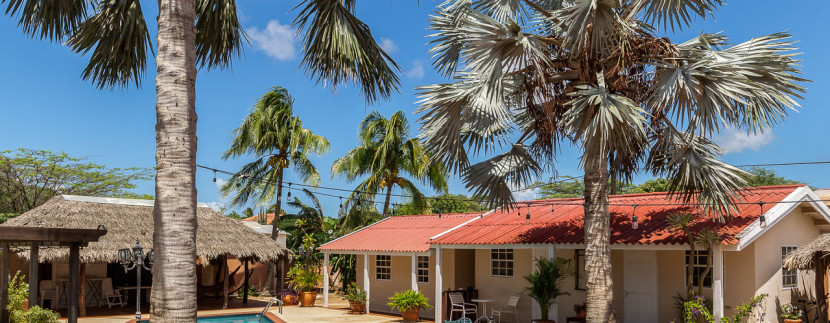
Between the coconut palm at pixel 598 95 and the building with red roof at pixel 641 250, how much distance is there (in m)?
1.24

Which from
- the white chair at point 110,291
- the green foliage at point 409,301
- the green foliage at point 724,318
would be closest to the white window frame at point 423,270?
the green foliage at point 409,301

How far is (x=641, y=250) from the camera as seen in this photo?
15.1m

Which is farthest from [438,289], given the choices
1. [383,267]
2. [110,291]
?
[110,291]

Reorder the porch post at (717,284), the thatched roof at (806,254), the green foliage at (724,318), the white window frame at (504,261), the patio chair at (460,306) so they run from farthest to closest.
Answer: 1. the white window frame at (504,261)
2. the patio chair at (460,306)
3. the thatched roof at (806,254)
4. the green foliage at (724,318)
5. the porch post at (717,284)

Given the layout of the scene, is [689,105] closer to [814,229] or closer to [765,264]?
[765,264]

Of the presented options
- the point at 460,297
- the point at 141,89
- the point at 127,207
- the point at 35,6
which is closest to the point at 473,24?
the point at 141,89

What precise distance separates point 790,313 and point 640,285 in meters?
2.89

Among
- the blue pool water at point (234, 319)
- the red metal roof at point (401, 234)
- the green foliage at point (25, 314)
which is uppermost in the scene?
the red metal roof at point (401, 234)

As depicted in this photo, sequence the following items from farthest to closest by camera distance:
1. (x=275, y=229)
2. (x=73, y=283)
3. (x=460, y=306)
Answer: (x=275, y=229) < (x=460, y=306) < (x=73, y=283)

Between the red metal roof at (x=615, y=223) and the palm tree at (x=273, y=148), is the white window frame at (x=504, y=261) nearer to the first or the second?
the red metal roof at (x=615, y=223)

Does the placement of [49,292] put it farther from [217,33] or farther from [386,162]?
[217,33]

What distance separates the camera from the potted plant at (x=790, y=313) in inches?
536

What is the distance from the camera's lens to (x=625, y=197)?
17.2 meters

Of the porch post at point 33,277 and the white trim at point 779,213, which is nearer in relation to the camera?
the porch post at point 33,277
